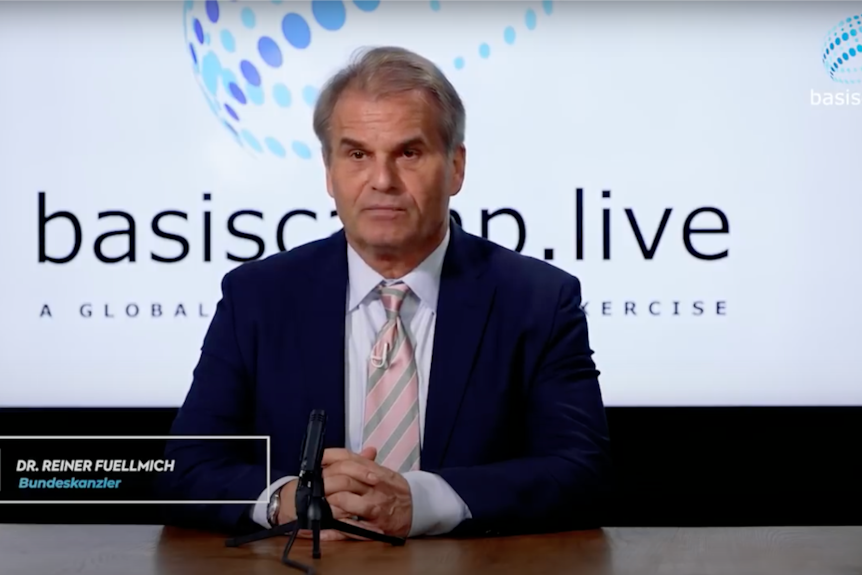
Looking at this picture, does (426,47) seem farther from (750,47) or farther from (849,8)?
(849,8)

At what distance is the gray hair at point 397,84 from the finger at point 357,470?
93cm

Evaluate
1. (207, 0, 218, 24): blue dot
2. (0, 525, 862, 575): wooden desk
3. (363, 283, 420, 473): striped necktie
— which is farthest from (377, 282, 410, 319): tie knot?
(207, 0, 218, 24): blue dot

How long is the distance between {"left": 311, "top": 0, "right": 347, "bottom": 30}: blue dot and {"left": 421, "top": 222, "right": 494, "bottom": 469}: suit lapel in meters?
1.10

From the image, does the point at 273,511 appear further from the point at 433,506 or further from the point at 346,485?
the point at 433,506

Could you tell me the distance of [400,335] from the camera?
272 centimetres

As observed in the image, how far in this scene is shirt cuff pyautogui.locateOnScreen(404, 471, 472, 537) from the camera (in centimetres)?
224

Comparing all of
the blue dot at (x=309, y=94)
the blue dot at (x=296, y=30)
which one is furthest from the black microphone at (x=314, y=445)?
the blue dot at (x=296, y=30)

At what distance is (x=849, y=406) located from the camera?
3.55m

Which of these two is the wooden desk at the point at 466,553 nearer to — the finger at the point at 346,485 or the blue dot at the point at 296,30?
the finger at the point at 346,485

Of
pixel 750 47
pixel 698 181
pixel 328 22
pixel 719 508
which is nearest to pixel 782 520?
pixel 719 508

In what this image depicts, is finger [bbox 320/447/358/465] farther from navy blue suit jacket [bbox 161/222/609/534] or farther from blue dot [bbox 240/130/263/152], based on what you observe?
blue dot [bbox 240/130/263/152]

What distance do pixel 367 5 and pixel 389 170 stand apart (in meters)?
0.95

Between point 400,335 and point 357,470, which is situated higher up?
point 400,335

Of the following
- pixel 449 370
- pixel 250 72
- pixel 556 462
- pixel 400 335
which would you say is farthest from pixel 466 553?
pixel 250 72
